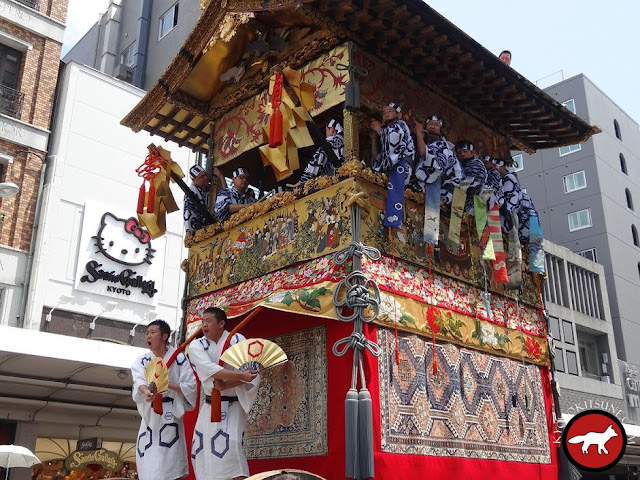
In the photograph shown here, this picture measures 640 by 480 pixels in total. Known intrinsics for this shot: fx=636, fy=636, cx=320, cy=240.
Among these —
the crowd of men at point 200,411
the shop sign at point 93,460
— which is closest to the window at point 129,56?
the shop sign at point 93,460

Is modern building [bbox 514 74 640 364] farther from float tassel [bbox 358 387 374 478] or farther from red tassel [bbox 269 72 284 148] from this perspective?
float tassel [bbox 358 387 374 478]

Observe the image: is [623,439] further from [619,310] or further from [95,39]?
[619,310]

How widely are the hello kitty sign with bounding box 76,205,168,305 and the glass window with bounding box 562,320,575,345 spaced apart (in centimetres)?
2120

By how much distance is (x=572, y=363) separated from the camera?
32.0 m

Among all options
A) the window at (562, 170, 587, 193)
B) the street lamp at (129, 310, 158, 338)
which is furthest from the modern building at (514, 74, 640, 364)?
the street lamp at (129, 310, 158, 338)

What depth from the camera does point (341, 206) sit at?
689 cm

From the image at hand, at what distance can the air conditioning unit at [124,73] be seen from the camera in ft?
90.8

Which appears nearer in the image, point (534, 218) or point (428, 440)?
point (428, 440)

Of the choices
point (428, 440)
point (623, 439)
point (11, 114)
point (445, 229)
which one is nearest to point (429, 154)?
point (445, 229)

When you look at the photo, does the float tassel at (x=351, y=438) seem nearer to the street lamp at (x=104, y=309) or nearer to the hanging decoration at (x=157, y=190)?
the hanging decoration at (x=157, y=190)

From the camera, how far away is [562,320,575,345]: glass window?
32125 mm

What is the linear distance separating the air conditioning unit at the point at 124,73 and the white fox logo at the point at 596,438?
88.4 ft

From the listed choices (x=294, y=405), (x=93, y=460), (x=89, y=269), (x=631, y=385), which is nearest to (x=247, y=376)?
(x=294, y=405)

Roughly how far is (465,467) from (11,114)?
1777 centimetres
